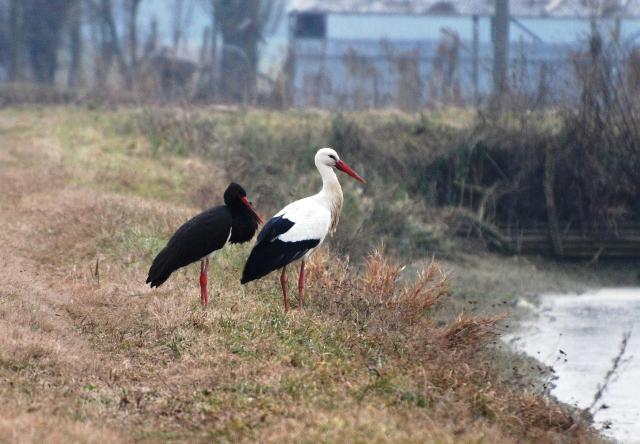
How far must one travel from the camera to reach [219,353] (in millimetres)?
9094

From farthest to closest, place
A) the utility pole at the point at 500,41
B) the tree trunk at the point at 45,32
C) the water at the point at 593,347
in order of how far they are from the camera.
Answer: the tree trunk at the point at 45,32 < the utility pole at the point at 500,41 < the water at the point at 593,347

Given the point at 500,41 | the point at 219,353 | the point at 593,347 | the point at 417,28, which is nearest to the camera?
the point at 219,353

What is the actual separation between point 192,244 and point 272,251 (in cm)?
67

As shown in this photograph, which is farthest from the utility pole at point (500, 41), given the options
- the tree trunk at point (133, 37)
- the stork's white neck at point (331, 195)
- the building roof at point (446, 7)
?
the stork's white neck at point (331, 195)

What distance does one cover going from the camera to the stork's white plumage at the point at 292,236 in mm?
10586

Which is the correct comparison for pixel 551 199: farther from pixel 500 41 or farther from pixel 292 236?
pixel 292 236

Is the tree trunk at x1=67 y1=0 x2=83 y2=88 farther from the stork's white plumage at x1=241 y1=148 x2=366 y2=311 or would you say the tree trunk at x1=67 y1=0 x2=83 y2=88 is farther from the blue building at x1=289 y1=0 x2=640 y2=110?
the stork's white plumage at x1=241 y1=148 x2=366 y2=311

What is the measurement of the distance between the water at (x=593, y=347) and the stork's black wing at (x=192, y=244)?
305cm

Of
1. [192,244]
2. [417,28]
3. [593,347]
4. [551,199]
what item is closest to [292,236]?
[192,244]

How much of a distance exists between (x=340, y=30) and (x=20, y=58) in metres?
12.5

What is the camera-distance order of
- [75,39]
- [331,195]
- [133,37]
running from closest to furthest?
[331,195]
[133,37]
[75,39]

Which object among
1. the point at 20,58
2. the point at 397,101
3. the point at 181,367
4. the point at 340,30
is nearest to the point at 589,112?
the point at 397,101

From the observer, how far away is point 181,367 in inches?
347

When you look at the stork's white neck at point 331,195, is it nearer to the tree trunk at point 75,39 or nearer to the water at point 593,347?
A: the water at point 593,347
